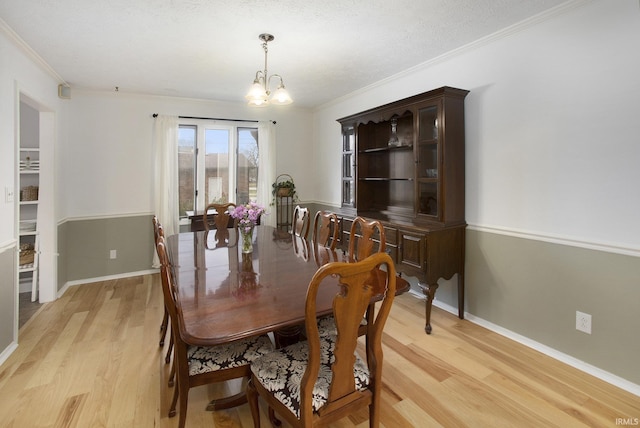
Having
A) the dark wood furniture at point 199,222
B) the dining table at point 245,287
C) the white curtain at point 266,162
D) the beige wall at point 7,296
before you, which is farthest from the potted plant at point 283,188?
the beige wall at point 7,296

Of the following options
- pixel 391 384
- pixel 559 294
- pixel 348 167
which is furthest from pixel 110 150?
pixel 559 294

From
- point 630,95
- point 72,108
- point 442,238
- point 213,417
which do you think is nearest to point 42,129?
point 72,108

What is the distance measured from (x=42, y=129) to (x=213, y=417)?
11.4 feet

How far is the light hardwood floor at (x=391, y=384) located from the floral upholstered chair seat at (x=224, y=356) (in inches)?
17.3

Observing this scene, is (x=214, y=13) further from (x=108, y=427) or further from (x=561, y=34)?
(x=108, y=427)

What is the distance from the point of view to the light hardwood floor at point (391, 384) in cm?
180

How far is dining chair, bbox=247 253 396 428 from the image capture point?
1201 millimetres

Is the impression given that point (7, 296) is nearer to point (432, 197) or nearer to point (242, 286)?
point (242, 286)

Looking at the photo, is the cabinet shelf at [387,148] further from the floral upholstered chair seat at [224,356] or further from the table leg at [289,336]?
the floral upholstered chair seat at [224,356]

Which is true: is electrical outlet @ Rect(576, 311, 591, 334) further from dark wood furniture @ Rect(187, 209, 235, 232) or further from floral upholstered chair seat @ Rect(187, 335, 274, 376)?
dark wood furniture @ Rect(187, 209, 235, 232)

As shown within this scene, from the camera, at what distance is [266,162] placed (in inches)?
197

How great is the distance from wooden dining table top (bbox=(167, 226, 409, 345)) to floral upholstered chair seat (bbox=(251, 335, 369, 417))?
0.82ft

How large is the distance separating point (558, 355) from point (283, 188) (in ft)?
12.5

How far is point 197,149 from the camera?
4.67 meters
